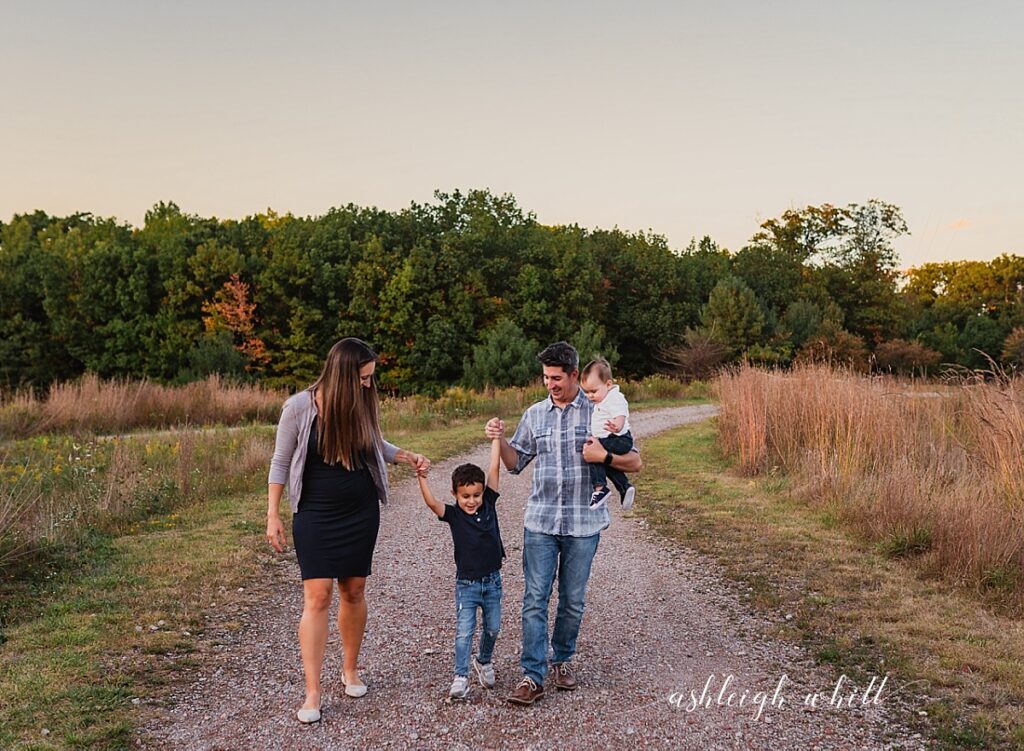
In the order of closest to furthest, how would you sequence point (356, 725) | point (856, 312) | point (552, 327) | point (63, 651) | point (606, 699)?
point (356, 725), point (606, 699), point (63, 651), point (552, 327), point (856, 312)

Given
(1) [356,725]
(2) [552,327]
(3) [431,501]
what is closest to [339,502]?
(3) [431,501]

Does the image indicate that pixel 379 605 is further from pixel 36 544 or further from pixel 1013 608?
pixel 1013 608

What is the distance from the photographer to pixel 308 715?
13.6 ft

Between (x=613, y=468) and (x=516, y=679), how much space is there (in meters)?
1.38

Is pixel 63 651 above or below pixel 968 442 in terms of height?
below

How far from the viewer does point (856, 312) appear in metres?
57.6

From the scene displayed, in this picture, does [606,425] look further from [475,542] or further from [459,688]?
[459,688]

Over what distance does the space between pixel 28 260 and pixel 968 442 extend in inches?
2076

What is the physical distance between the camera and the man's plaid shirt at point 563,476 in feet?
14.5

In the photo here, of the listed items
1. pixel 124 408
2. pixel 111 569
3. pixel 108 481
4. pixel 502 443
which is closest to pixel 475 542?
pixel 502 443

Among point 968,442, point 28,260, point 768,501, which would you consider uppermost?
point 28,260

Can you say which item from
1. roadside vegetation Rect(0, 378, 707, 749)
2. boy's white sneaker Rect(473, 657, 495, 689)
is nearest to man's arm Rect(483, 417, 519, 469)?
boy's white sneaker Rect(473, 657, 495, 689)

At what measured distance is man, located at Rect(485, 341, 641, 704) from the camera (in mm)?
4363

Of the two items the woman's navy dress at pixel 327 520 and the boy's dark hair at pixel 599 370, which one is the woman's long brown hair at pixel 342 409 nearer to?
the woman's navy dress at pixel 327 520
